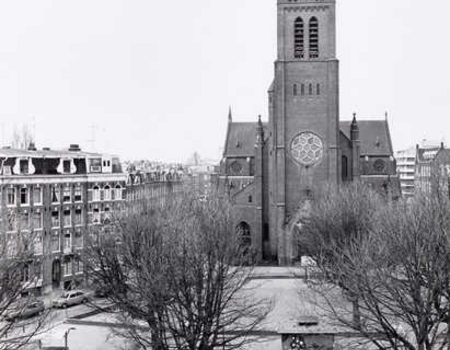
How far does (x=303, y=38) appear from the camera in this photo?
5997 cm

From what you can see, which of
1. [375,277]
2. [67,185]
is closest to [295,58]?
[67,185]

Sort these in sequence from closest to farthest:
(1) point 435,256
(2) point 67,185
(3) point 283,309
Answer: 1. (1) point 435,256
2. (3) point 283,309
3. (2) point 67,185

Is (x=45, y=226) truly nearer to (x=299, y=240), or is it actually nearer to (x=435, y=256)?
(x=299, y=240)

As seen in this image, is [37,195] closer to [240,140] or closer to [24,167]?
[24,167]

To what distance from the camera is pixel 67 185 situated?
52.6 m

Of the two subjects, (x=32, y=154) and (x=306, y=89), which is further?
(x=306, y=89)

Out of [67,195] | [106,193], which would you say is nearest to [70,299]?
[67,195]

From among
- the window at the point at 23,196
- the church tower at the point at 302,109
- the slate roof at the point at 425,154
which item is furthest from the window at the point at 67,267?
the slate roof at the point at 425,154

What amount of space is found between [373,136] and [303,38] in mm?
22154

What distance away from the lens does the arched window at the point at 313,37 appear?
5991 centimetres

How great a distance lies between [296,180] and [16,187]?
27204 mm

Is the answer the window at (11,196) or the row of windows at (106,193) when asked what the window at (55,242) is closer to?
the window at (11,196)

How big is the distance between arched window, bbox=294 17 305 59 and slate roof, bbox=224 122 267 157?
16.6 metres

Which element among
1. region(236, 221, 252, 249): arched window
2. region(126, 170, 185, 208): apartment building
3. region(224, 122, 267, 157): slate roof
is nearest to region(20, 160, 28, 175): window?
region(126, 170, 185, 208): apartment building
